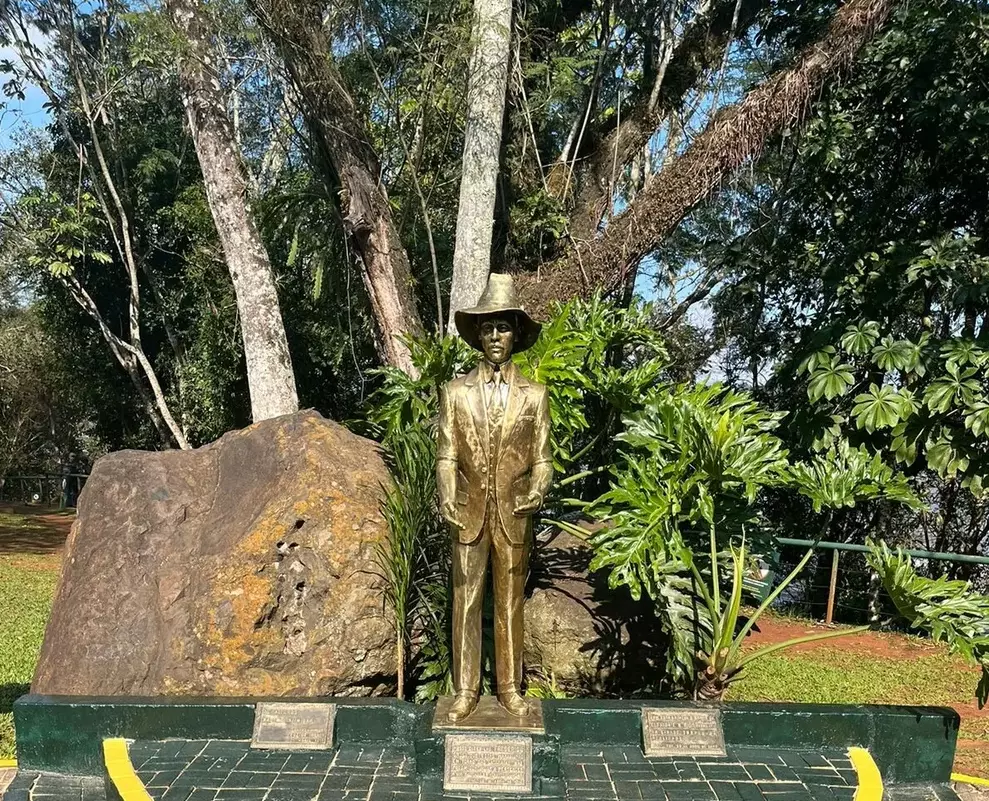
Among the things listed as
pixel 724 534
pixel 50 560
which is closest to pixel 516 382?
pixel 724 534

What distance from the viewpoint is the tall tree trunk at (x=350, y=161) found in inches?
338

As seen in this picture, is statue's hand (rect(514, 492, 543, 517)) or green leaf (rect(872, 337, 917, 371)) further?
green leaf (rect(872, 337, 917, 371))

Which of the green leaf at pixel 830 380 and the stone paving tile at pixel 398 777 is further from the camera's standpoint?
the green leaf at pixel 830 380

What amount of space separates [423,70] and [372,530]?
6.14m

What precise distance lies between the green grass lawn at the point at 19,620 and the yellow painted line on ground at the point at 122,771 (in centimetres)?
126

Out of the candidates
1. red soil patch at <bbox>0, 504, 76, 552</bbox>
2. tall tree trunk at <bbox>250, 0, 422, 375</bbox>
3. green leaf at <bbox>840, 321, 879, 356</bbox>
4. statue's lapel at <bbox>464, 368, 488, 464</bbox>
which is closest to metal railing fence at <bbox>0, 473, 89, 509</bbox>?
red soil patch at <bbox>0, 504, 76, 552</bbox>

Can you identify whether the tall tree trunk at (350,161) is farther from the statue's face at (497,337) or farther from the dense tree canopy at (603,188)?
the statue's face at (497,337)

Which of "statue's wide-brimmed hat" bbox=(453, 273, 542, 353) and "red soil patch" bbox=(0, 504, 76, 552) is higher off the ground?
"statue's wide-brimmed hat" bbox=(453, 273, 542, 353)

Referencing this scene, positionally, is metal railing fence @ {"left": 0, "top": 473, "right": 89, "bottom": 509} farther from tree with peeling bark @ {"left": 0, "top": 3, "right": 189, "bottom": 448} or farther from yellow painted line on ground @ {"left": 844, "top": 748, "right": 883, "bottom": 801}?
yellow painted line on ground @ {"left": 844, "top": 748, "right": 883, "bottom": 801}

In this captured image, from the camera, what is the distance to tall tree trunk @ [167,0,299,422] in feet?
30.0

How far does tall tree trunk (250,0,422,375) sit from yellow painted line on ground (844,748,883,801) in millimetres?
5394

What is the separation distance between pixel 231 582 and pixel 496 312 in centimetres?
229

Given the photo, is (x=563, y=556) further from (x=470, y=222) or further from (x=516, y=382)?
(x=470, y=222)

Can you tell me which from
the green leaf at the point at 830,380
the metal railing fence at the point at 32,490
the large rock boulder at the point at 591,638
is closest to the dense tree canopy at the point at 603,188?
the green leaf at the point at 830,380
